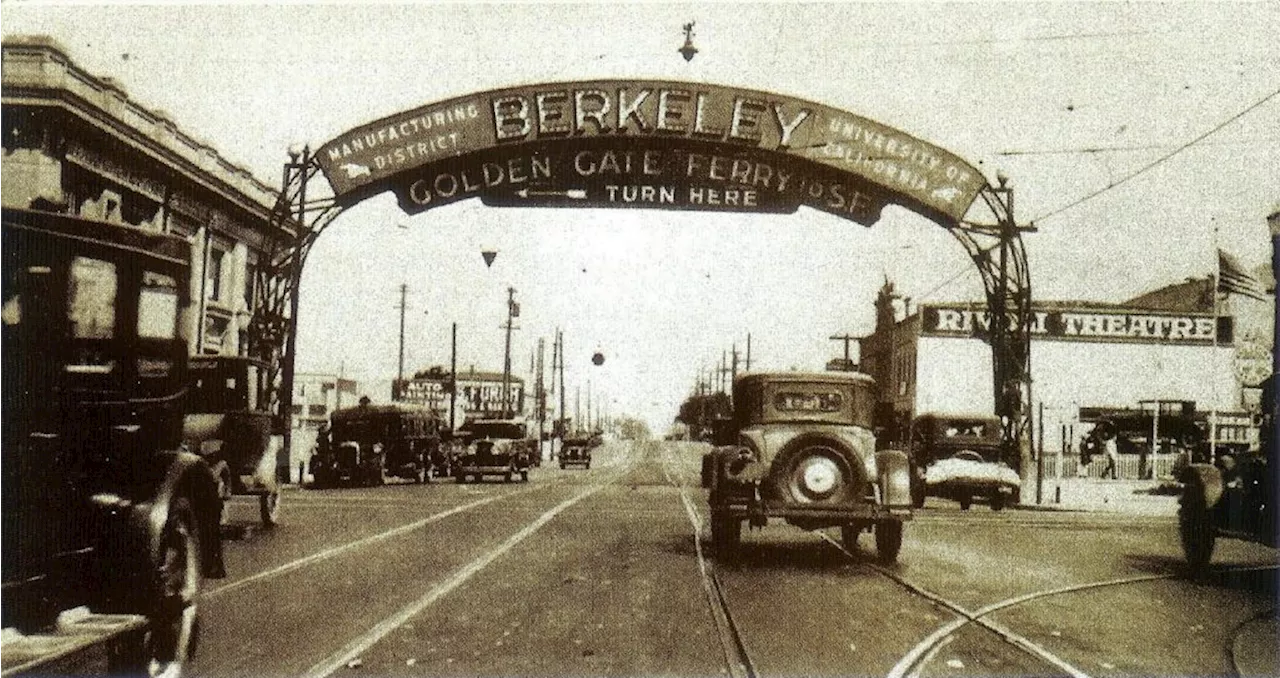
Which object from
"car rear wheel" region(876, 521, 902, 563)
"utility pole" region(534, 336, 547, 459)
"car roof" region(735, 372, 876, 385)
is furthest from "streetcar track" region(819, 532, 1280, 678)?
"utility pole" region(534, 336, 547, 459)

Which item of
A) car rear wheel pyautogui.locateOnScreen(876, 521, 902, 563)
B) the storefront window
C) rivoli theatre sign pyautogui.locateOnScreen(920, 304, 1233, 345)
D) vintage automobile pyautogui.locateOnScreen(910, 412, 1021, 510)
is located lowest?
car rear wheel pyautogui.locateOnScreen(876, 521, 902, 563)

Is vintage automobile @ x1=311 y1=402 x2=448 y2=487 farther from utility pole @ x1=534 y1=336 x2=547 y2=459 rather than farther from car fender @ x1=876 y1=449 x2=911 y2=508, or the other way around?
utility pole @ x1=534 y1=336 x2=547 y2=459

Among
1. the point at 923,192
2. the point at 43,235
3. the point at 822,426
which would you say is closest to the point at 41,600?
the point at 43,235

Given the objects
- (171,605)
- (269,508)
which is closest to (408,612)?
(171,605)

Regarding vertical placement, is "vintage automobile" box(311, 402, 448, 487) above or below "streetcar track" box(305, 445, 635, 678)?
above

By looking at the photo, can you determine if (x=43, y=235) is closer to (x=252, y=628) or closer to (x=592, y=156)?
(x=252, y=628)

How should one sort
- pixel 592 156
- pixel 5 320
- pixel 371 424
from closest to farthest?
pixel 5 320
pixel 592 156
pixel 371 424

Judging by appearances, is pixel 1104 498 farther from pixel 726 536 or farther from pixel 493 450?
pixel 726 536
